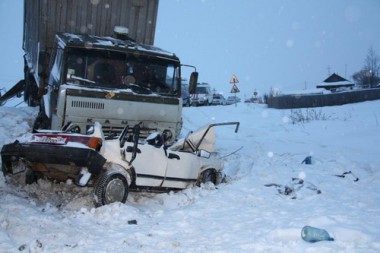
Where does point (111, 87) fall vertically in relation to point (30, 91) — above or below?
above

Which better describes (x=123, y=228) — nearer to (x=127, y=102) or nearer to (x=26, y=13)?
(x=127, y=102)

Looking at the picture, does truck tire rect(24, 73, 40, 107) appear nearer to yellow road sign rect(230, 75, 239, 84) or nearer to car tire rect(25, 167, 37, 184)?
car tire rect(25, 167, 37, 184)

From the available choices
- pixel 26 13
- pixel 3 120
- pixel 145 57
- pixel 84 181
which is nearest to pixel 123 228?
pixel 84 181

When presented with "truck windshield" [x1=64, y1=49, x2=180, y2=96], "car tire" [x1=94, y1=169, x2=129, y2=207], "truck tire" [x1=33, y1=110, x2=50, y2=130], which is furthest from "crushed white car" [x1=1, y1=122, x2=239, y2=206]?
"truck tire" [x1=33, y1=110, x2=50, y2=130]

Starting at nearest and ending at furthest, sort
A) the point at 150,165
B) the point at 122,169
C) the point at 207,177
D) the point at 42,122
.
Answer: the point at 122,169
the point at 150,165
the point at 207,177
the point at 42,122

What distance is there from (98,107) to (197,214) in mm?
2667

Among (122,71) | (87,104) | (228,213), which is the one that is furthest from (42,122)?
(228,213)

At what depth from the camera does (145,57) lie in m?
7.30

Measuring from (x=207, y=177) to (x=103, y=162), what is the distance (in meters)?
2.27

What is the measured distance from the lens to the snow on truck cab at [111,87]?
21.3 ft

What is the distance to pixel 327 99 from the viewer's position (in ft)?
75.3

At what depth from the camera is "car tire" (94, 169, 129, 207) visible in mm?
5062

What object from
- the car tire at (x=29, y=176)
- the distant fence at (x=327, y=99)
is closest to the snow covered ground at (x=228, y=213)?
the car tire at (x=29, y=176)

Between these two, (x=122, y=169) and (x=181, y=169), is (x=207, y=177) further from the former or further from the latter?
(x=122, y=169)
